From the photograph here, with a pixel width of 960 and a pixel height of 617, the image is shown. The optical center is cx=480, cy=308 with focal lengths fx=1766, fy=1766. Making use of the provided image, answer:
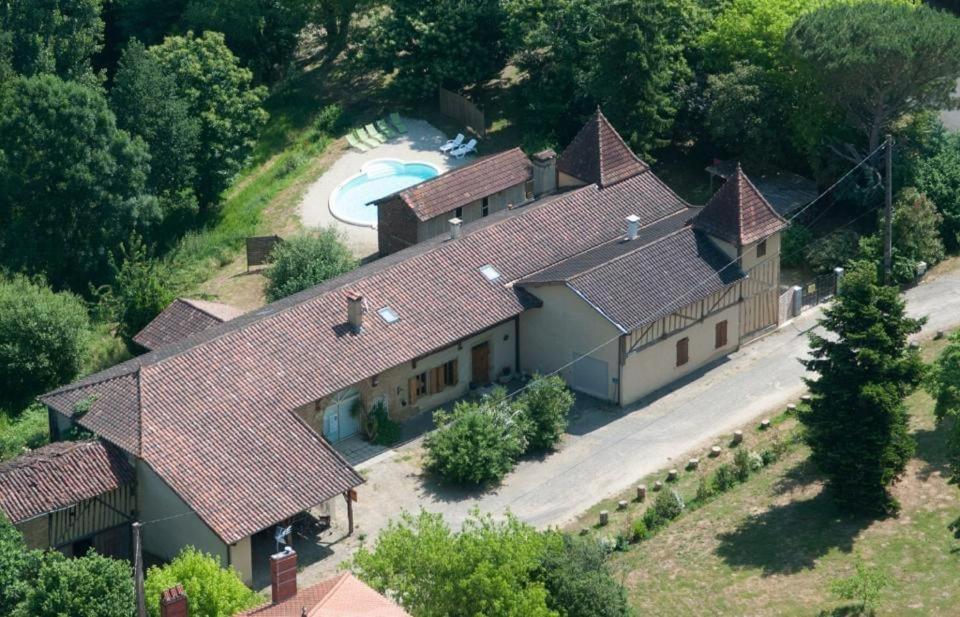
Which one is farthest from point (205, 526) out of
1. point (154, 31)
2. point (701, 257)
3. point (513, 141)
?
point (154, 31)

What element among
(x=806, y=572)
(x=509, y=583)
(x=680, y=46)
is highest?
(x=680, y=46)

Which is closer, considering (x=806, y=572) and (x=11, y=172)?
(x=806, y=572)

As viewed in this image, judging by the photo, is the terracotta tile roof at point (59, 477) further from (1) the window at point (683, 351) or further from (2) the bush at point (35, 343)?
(1) the window at point (683, 351)

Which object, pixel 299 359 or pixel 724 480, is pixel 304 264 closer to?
pixel 299 359

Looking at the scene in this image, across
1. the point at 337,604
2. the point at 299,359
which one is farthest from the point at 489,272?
the point at 337,604

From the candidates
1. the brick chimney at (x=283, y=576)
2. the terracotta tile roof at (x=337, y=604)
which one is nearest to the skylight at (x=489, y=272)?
the terracotta tile roof at (x=337, y=604)

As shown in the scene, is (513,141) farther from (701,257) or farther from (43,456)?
(43,456)
